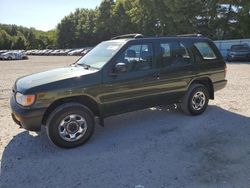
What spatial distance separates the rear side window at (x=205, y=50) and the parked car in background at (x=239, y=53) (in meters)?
18.7

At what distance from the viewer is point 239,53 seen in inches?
966

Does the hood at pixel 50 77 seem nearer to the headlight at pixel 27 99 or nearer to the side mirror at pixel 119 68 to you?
the headlight at pixel 27 99

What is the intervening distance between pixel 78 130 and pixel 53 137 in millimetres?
458

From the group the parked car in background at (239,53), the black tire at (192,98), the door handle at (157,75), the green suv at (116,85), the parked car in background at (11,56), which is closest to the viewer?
the green suv at (116,85)

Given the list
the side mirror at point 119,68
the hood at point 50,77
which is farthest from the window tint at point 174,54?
the hood at point 50,77

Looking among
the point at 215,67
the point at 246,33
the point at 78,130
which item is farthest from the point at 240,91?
the point at 246,33

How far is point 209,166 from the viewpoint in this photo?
4562 millimetres

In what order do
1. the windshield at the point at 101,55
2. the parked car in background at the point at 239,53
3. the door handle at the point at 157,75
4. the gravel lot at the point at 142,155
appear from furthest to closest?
1. the parked car in background at the point at 239,53
2. the door handle at the point at 157,75
3. the windshield at the point at 101,55
4. the gravel lot at the point at 142,155

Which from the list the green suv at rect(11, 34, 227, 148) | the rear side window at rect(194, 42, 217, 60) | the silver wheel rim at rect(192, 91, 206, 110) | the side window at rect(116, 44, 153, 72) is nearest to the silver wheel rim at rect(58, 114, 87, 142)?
the green suv at rect(11, 34, 227, 148)

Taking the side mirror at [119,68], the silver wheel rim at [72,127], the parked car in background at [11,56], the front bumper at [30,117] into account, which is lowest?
the parked car in background at [11,56]

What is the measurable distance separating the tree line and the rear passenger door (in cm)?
3012

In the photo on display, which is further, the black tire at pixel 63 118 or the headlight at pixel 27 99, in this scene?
the black tire at pixel 63 118

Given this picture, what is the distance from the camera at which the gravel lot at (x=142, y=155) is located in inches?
165

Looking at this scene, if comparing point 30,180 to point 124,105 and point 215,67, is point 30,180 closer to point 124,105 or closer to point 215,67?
point 124,105
